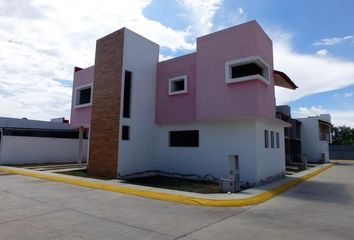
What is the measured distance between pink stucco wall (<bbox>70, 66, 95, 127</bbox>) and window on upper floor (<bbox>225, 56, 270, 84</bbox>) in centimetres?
1030

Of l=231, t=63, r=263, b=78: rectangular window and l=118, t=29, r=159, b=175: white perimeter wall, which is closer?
l=231, t=63, r=263, b=78: rectangular window

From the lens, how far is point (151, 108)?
1725 cm

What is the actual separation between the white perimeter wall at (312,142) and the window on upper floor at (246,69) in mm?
25953

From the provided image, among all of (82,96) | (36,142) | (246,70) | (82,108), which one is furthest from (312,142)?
(36,142)

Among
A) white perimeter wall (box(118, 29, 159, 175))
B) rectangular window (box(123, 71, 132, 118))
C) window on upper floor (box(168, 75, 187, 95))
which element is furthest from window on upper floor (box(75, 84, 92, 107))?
window on upper floor (box(168, 75, 187, 95))

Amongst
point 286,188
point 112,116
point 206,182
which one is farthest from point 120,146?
point 286,188

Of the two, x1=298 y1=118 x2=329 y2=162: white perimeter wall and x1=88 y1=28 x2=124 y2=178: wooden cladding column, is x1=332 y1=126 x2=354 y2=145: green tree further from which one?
x1=88 y1=28 x2=124 y2=178: wooden cladding column

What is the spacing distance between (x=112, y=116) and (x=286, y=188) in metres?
9.93

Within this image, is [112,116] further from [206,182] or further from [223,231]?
[223,231]

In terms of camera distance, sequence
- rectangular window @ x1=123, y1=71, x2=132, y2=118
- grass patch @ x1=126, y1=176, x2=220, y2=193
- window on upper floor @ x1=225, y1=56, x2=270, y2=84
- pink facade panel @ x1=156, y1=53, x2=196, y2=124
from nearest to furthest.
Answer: grass patch @ x1=126, y1=176, x2=220, y2=193
window on upper floor @ x1=225, y1=56, x2=270, y2=84
pink facade panel @ x1=156, y1=53, x2=196, y2=124
rectangular window @ x1=123, y1=71, x2=132, y2=118

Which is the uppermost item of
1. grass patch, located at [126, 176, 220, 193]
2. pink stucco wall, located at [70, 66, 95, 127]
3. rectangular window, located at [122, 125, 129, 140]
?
pink stucco wall, located at [70, 66, 95, 127]

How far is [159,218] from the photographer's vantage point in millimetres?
6738

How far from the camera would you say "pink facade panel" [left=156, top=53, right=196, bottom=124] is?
15594 millimetres

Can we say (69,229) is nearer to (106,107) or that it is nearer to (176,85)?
(106,107)
